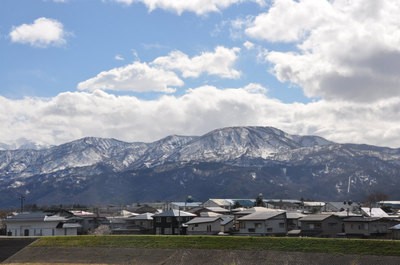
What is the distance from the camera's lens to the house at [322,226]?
7512cm

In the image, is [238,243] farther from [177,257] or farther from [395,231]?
[395,231]

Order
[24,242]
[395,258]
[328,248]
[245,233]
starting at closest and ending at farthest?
[395,258]
[328,248]
[24,242]
[245,233]

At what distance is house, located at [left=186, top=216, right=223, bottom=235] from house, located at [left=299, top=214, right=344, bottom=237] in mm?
13412

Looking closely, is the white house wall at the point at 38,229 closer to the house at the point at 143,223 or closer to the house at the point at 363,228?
the house at the point at 143,223

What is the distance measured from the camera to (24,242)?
7044 cm

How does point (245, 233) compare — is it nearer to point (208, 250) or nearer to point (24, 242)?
point (208, 250)

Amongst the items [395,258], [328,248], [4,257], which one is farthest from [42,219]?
[395,258]

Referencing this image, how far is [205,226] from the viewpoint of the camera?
77375mm

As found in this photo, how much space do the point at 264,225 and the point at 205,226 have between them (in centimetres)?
950

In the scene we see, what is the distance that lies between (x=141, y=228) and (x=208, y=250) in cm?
2869

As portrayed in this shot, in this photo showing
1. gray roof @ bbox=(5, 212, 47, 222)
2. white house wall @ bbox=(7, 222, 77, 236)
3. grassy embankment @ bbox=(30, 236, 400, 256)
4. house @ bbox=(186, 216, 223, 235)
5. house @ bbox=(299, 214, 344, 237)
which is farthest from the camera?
gray roof @ bbox=(5, 212, 47, 222)

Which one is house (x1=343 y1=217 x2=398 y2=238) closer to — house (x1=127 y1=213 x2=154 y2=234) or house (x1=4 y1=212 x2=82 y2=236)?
house (x1=127 y1=213 x2=154 y2=234)

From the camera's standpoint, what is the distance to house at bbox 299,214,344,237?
2958 inches

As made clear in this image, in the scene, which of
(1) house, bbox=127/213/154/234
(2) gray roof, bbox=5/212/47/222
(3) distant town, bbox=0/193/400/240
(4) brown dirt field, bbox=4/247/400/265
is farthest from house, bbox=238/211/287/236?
(2) gray roof, bbox=5/212/47/222
